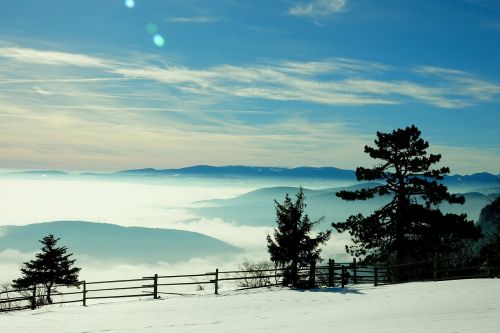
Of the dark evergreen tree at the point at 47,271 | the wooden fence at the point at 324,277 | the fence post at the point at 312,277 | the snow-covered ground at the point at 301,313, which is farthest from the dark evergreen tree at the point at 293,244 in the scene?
the dark evergreen tree at the point at 47,271

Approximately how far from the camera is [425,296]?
1964 centimetres

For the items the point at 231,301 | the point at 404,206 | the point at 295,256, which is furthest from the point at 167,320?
the point at 404,206

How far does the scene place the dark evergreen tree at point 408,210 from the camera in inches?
1320

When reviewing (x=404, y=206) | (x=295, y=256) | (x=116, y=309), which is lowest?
(x=116, y=309)

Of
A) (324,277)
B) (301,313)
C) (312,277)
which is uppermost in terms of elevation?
(312,277)

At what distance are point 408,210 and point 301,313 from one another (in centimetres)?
1915

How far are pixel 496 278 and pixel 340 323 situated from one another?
1401 cm

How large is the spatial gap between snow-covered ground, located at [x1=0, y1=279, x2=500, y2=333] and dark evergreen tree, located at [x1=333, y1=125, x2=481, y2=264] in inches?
402

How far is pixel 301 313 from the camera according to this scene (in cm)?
1753

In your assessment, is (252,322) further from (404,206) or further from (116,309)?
(404,206)

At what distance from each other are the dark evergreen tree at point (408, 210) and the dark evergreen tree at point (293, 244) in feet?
24.5

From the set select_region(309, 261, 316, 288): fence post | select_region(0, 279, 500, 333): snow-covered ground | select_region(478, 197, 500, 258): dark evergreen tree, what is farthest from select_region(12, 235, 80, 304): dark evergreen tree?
select_region(478, 197, 500, 258): dark evergreen tree

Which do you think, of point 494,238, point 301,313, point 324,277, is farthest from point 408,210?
point 301,313

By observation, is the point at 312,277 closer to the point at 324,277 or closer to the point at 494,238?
the point at 324,277
